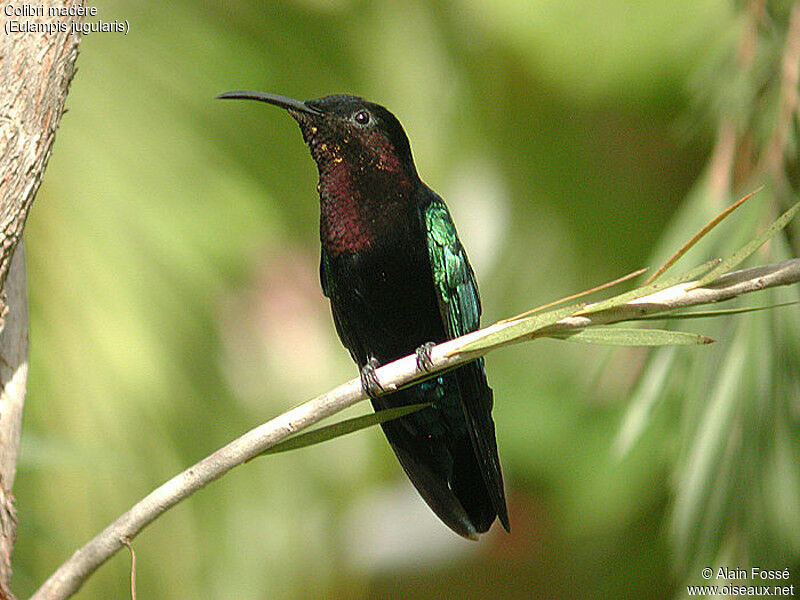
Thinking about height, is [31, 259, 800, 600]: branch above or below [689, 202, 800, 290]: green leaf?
below

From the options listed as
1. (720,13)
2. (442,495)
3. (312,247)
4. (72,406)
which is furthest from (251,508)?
(720,13)

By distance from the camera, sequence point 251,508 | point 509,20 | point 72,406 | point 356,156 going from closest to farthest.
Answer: point 356,156 < point 72,406 < point 251,508 < point 509,20

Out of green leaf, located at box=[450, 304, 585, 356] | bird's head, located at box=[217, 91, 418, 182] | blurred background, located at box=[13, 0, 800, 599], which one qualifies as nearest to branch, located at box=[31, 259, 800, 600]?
green leaf, located at box=[450, 304, 585, 356]

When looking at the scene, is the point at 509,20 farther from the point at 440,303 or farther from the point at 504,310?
the point at 440,303

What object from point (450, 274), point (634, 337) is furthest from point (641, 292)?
point (450, 274)

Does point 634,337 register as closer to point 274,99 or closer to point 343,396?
point 343,396

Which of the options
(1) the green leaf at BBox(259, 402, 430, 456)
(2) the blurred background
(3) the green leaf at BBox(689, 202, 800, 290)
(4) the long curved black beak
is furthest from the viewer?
(2) the blurred background

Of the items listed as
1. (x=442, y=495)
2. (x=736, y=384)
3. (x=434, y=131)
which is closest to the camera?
(x=442, y=495)

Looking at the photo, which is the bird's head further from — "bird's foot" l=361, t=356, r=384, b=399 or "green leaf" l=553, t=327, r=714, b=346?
"green leaf" l=553, t=327, r=714, b=346
